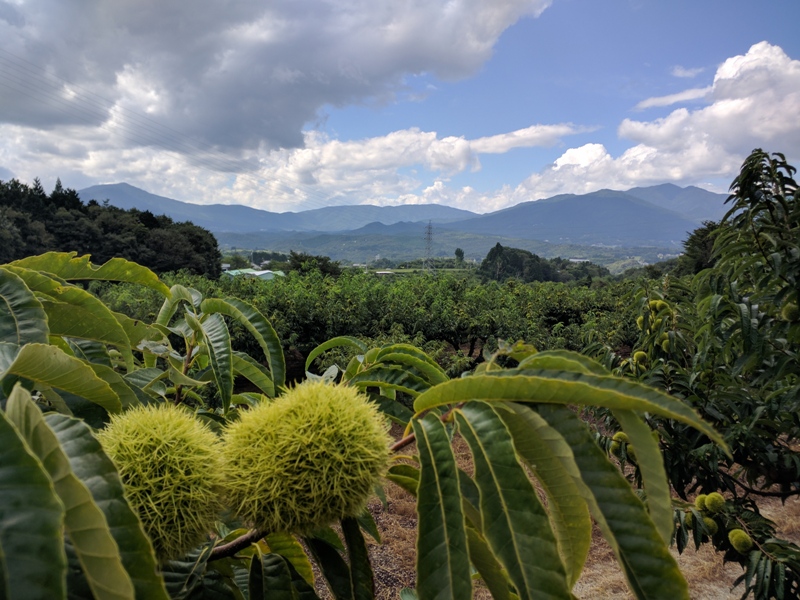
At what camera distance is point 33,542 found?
38cm

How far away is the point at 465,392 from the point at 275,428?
0.28 meters

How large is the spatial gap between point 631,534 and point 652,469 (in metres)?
0.09

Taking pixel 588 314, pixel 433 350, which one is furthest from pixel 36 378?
pixel 588 314

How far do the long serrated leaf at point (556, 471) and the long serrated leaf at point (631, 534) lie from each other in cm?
2

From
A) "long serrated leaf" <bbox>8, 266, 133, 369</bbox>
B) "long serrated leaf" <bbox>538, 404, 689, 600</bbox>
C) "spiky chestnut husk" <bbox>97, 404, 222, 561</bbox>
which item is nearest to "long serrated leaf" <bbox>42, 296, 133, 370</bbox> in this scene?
"long serrated leaf" <bbox>8, 266, 133, 369</bbox>

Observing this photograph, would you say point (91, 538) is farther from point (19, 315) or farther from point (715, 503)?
point (715, 503)

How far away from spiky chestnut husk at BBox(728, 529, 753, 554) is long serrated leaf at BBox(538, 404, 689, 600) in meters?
2.19

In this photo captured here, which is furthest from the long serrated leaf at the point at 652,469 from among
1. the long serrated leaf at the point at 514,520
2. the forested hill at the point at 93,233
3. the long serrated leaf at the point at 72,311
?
the forested hill at the point at 93,233

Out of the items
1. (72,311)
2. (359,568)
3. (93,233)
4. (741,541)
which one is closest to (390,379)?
(359,568)

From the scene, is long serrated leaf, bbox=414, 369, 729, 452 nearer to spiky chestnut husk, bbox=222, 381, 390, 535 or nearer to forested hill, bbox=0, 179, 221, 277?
spiky chestnut husk, bbox=222, 381, 390, 535

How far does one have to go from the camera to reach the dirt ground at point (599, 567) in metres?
4.56

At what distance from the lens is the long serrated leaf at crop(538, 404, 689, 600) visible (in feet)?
1.83

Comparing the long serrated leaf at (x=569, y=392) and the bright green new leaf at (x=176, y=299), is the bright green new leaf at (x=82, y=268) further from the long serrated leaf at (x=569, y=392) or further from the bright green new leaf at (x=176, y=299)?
the long serrated leaf at (x=569, y=392)

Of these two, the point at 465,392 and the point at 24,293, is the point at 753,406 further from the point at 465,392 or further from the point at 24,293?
the point at 24,293
